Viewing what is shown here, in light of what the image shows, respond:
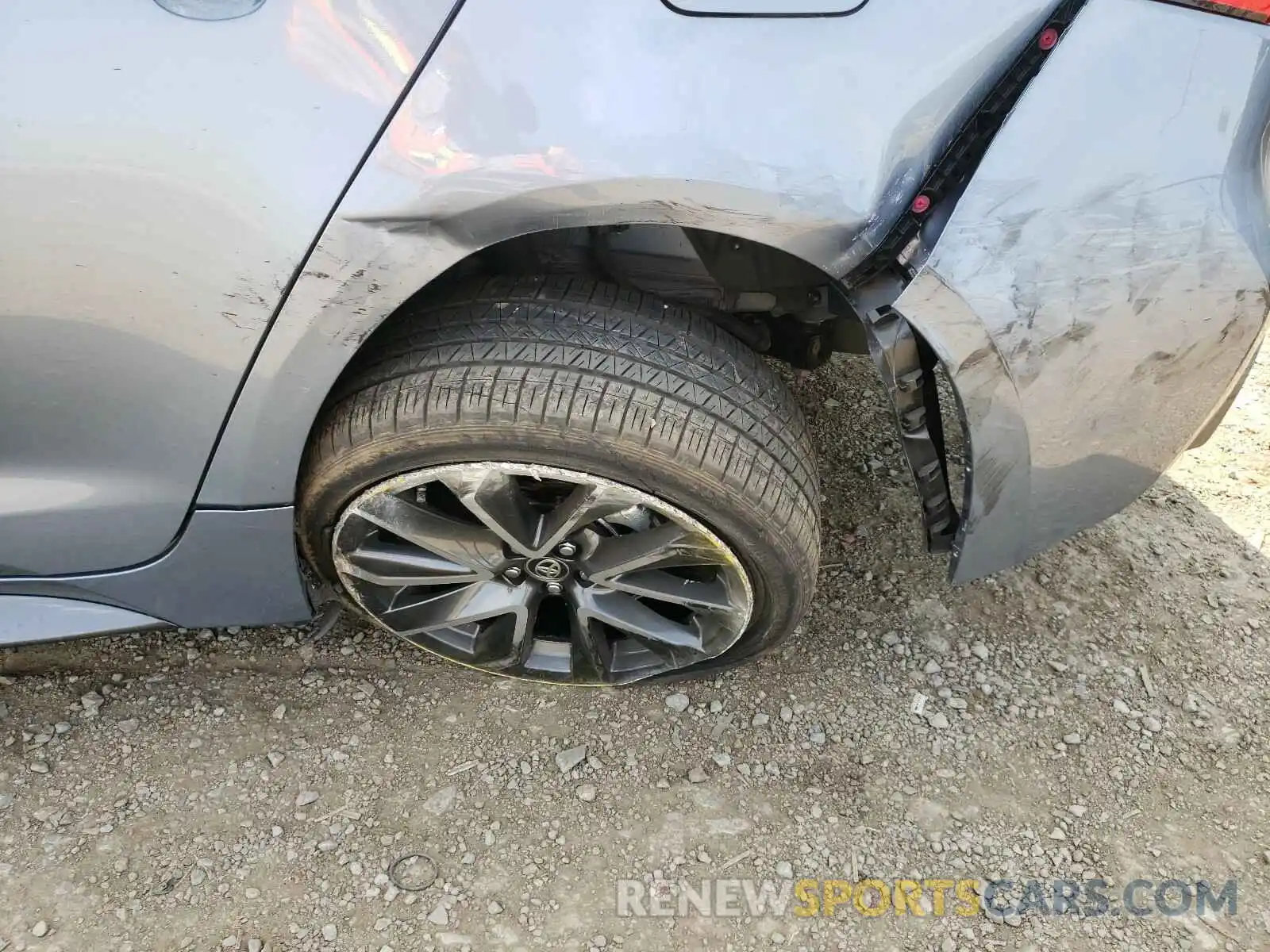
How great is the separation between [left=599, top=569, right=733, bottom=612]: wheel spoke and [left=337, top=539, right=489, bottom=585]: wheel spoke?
26cm

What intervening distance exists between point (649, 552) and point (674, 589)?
0.46 ft

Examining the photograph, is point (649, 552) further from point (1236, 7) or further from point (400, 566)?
point (1236, 7)

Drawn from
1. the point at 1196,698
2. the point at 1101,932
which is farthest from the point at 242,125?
the point at 1196,698

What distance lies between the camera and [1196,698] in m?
1.99

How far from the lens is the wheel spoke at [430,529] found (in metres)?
1.59

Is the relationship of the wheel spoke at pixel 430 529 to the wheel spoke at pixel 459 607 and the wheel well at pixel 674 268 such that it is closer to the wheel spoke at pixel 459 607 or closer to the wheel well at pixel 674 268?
the wheel spoke at pixel 459 607

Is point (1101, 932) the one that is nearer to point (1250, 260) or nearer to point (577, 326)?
point (1250, 260)

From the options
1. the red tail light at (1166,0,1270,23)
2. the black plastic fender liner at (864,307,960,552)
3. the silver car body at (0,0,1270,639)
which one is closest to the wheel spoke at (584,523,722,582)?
the black plastic fender liner at (864,307,960,552)

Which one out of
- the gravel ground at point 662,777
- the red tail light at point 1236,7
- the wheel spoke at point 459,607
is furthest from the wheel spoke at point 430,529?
the red tail light at point 1236,7

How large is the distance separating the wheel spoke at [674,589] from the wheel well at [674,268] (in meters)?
0.48

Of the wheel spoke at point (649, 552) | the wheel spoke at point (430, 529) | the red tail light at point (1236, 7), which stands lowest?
the wheel spoke at point (430, 529)

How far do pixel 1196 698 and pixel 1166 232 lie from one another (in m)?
1.22

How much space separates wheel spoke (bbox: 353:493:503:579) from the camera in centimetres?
159

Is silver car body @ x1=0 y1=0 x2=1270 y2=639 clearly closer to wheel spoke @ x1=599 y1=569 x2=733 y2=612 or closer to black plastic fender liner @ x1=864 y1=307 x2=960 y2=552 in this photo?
black plastic fender liner @ x1=864 y1=307 x2=960 y2=552
